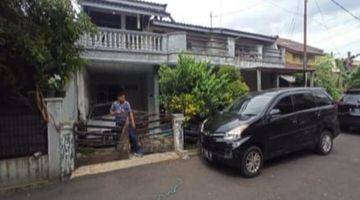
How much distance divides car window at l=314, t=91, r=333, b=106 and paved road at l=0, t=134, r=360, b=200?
5.10ft

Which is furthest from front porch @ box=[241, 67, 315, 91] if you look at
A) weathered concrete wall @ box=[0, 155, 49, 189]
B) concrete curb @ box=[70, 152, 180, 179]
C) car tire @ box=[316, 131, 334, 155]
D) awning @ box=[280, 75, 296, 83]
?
weathered concrete wall @ box=[0, 155, 49, 189]

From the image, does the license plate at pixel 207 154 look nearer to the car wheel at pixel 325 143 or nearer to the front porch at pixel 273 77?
the car wheel at pixel 325 143

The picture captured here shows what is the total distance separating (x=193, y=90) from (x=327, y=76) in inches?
570

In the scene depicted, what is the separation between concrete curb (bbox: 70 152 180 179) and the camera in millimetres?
6897

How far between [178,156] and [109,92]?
7289 mm

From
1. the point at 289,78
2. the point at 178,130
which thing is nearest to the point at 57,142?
the point at 178,130

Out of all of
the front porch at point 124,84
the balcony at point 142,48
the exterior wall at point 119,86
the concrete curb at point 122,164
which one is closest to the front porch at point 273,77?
the balcony at point 142,48

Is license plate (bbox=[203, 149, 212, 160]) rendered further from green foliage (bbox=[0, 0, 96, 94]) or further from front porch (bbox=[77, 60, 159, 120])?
front porch (bbox=[77, 60, 159, 120])

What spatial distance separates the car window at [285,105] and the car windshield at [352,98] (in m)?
4.44

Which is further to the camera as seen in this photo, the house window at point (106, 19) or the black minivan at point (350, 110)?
the house window at point (106, 19)

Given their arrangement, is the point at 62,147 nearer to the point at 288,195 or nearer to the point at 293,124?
the point at 288,195

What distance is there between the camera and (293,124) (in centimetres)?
731

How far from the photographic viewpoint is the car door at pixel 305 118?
748 centimetres

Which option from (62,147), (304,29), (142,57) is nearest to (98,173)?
(62,147)
